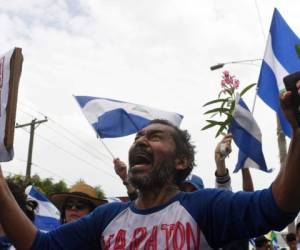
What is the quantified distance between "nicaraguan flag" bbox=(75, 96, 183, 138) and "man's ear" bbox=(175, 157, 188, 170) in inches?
117

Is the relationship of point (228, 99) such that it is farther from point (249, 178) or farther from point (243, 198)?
point (243, 198)

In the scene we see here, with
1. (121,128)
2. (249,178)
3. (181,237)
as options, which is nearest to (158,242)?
(181,237)

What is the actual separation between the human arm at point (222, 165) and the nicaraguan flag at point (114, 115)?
201 cm

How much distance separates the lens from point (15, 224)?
7.02 ft

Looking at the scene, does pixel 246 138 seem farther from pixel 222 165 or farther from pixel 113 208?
pixel 113 208

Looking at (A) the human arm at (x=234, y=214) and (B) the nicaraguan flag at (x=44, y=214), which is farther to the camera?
(B) the nicaraguan flag at (x=44, y=214)

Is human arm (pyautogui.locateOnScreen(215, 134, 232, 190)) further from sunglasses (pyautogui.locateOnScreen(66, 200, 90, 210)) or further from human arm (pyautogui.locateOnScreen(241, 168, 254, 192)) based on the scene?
sunglasses (pyautogui.locateOnScreen(66, 200, 90, 210))

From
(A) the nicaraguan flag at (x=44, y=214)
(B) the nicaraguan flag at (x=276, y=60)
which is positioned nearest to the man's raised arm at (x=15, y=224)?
(B) the nicaraguan flag at (x=276, y=60)

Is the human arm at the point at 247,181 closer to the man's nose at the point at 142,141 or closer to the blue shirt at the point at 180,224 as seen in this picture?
the man's nose at the point at 142,141

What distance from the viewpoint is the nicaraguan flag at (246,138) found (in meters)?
4.26

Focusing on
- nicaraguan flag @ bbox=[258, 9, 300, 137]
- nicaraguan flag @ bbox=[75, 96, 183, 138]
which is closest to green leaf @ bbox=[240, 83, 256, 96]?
nicaraguan flag @ bbox=[258, 9, 300, 137]

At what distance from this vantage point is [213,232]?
1938 millimetres

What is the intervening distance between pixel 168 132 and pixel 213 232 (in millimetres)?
639

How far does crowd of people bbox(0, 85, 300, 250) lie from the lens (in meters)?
1.71
